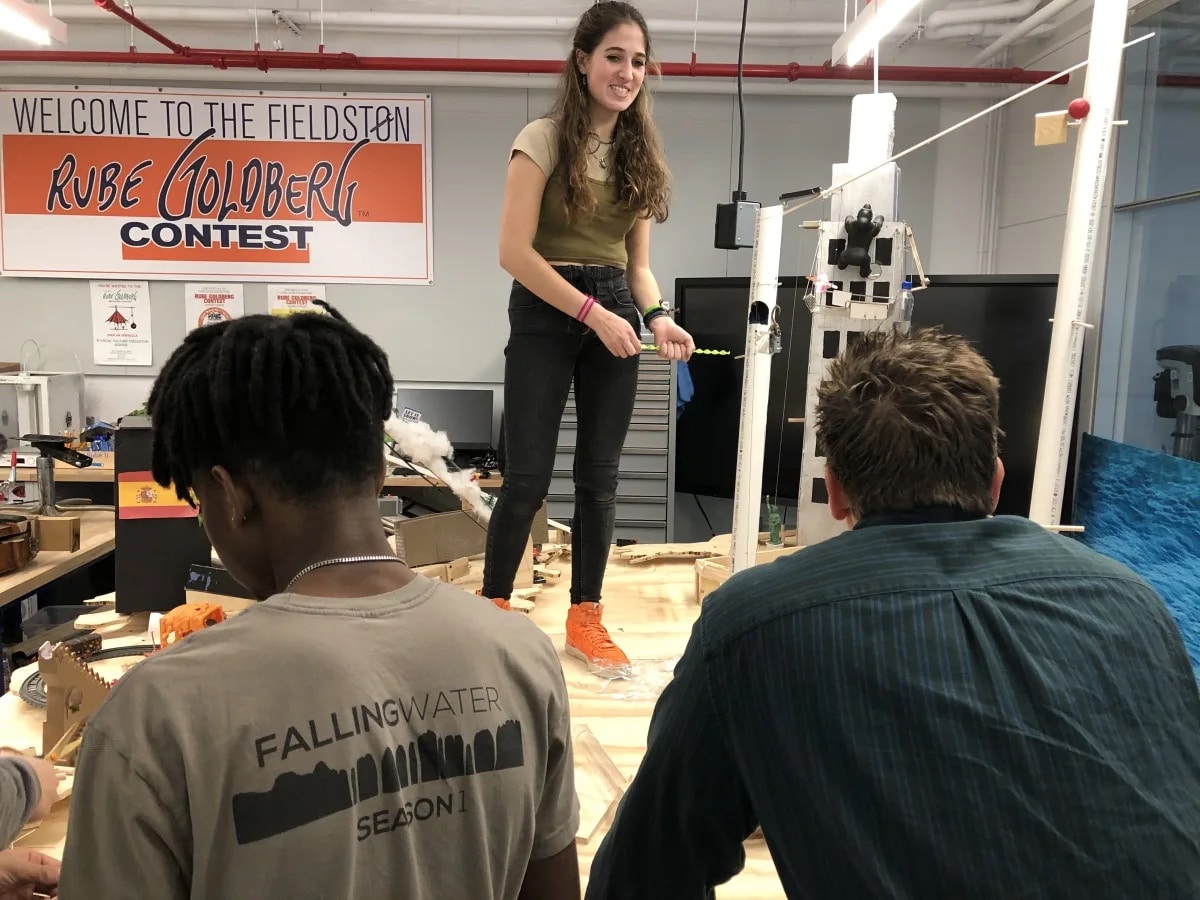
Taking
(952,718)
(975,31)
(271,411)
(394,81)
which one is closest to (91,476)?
(394,81)

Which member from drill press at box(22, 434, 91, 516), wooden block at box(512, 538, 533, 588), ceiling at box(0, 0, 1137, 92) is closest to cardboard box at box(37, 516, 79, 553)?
drill press at box(22, 434, 91, 516)

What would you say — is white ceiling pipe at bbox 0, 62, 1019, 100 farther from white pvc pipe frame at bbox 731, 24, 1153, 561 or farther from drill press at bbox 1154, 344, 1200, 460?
white pvc pipe frame at bbox 731, 24, 1153, 561

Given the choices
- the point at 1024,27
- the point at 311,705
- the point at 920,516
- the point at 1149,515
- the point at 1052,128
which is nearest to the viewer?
the point at 311,705

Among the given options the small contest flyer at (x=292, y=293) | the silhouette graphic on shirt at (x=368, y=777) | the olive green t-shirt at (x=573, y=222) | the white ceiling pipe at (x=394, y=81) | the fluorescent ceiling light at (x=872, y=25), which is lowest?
the silhouette graphic on shirt at (x=368, y=777)

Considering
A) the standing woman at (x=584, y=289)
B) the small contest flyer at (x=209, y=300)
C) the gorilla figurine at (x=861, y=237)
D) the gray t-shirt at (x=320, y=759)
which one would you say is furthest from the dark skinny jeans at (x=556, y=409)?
the small contest flyer at (x=209, y=300)

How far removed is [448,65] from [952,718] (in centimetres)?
408

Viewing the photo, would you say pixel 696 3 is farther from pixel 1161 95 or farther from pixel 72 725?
pixel 72 725

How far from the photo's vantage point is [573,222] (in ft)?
6.46

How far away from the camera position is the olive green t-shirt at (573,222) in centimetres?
190

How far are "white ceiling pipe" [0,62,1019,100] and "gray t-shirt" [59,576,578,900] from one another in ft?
13.0

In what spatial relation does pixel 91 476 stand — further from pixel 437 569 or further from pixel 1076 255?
pixel 1076 255

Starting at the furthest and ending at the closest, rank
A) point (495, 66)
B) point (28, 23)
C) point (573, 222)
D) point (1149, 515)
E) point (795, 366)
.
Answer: point (495, 66), point (795, 366), point (28, 23), point (1149, 515), point (573, 222)

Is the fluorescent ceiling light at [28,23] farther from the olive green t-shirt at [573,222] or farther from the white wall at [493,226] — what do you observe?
the olive green t-shirt at [573,222]

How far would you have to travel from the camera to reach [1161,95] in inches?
119
